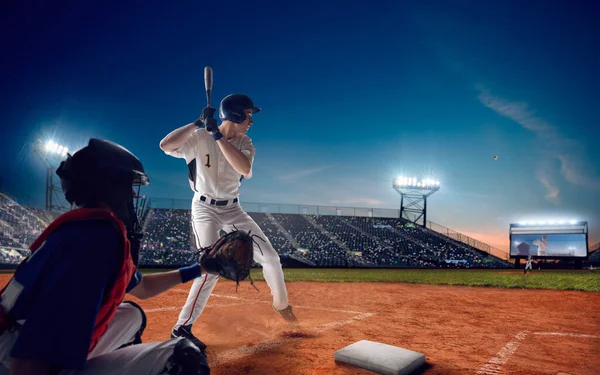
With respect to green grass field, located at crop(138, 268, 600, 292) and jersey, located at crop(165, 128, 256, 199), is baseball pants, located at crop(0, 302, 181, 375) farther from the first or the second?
green grass field, located at crop(138, 268, 600, 292)

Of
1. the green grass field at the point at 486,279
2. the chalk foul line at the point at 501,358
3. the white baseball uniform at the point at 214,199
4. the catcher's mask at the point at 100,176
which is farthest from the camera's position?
the green grass field at the point at 486,279

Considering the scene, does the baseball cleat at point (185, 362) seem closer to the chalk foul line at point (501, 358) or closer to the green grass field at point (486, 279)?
the chalk foul line at point (501, 358)

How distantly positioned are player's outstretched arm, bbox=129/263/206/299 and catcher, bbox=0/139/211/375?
110 millimetres

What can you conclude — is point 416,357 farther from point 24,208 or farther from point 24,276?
point 24,208

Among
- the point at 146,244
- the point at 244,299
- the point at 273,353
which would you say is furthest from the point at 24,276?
the point at 146,244

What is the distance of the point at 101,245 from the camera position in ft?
3.91

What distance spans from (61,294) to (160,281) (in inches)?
35.9

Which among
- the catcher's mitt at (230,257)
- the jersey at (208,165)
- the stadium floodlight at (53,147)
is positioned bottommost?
the catcher's mitt at (230,257)

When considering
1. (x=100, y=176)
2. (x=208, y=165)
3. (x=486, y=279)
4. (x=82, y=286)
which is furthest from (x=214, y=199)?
(x=486, y=279)

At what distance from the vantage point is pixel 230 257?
2.10 metres

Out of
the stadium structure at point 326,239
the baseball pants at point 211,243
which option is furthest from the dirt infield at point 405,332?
the stadium structure at point 326,239

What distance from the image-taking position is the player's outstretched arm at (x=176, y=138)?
10.9 ft

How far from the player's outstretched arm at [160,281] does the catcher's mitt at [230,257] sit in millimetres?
74

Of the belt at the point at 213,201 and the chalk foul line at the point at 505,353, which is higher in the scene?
the belt at the point at 213,201
